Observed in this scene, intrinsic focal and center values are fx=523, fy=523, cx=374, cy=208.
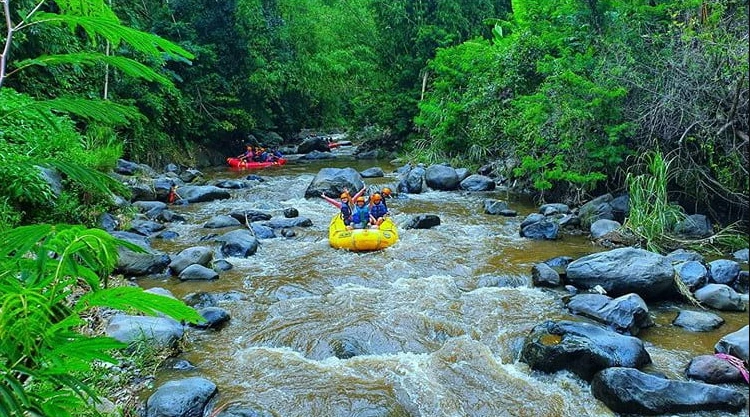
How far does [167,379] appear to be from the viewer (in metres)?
4.66

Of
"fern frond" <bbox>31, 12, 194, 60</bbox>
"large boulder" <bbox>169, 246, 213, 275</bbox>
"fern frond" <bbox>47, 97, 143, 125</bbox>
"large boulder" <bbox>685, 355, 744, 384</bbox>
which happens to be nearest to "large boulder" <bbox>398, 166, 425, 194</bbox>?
"large boulder" <bbox>169, 246, 213, 275</bbox>

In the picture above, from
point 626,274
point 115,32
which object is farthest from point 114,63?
point 626,274

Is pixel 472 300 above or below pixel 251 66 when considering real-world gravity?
below

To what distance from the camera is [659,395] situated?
4.20 meters

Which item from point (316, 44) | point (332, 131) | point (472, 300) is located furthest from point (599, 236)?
point (332, 131)

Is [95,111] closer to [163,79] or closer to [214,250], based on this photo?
[163,79]

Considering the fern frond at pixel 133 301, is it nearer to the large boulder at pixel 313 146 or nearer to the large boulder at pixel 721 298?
the large boulder at pixel 721 298

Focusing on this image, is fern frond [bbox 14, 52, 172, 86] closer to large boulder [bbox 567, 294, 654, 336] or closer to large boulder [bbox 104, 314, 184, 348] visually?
large boulder [bbox 104, 314, 184, 348]

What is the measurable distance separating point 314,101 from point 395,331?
2093 centimetres

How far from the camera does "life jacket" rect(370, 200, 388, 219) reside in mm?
9594

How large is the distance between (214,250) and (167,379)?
4274 mm

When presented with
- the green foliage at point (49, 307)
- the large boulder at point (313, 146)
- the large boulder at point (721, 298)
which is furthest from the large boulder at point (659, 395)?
the large boulder at point (313, 146)

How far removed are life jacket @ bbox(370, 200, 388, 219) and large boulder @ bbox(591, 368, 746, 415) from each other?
18.8ft

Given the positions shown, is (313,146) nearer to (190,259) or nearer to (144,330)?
(190,259)
